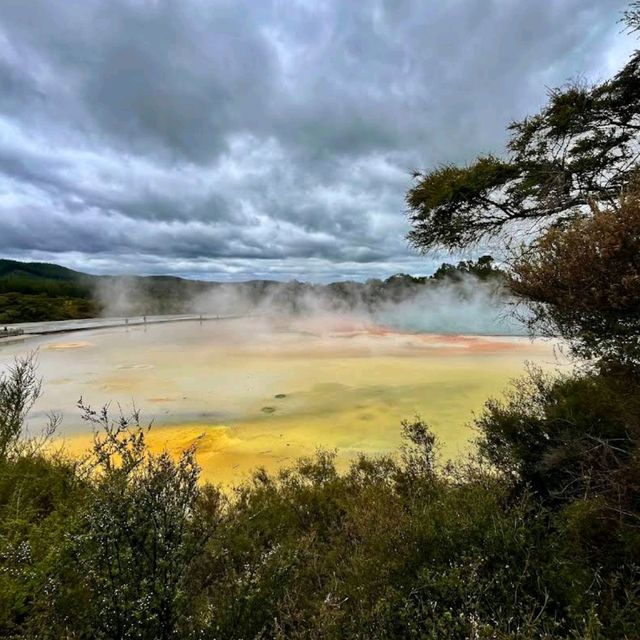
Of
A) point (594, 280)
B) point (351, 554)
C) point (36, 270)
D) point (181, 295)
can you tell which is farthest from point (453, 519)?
point (36, 270)

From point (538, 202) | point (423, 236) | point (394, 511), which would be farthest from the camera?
point (423, 236)

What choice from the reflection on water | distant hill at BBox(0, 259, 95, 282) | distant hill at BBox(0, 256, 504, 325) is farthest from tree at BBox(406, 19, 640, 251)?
distant hill at BBox(0, 259, 95, 282)

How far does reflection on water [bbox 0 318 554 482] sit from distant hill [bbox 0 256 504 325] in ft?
49.2

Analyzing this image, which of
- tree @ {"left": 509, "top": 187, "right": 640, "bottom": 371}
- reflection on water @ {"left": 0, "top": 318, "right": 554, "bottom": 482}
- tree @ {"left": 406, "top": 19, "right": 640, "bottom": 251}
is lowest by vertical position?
reflection on water @ {"left": 0, "top": 318, "right": 554, "bottom": 482}

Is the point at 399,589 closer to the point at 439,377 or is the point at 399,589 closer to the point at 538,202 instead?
the point at 538,202

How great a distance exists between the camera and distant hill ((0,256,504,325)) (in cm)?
3588

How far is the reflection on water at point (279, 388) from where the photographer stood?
23.5 feet

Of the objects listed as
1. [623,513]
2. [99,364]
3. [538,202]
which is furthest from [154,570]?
[99,364]

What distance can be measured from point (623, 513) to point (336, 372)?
9.91 m

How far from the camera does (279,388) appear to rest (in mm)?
10750

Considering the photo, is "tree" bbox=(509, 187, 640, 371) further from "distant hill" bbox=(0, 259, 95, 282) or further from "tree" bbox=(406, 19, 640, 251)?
"distant hill" bbox=(0, 259, 95, 282)

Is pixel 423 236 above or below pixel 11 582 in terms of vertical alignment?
above

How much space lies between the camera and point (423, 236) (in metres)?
5.52

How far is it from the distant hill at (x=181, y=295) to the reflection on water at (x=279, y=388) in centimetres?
1501
